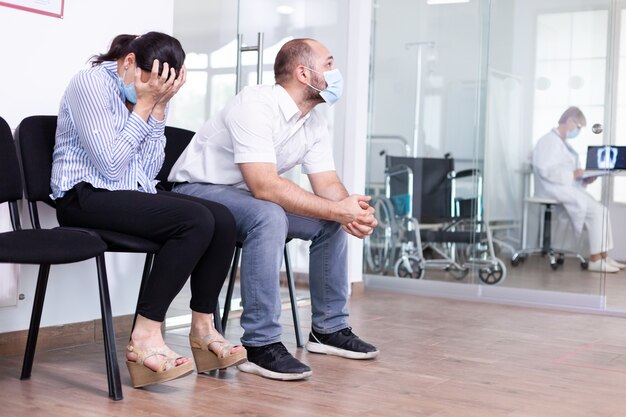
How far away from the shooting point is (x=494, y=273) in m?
4.70

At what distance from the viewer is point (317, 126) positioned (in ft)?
9.79

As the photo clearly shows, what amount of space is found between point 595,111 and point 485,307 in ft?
3.78

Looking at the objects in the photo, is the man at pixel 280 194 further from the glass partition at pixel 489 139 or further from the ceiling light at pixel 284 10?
the glass partition at pixel 489 139

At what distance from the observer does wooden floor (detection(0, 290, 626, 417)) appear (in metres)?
2.21

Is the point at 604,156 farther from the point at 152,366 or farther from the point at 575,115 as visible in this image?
the point at 152,366

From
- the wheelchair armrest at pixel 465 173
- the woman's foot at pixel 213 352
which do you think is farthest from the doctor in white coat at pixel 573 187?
the woman's foot at pixel 213 352

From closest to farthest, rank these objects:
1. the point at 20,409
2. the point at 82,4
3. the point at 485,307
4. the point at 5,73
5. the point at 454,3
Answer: the point at 20,409 → the point at 5,73 → the point at 82,4 → the point at 485,307 → the point at 454,3

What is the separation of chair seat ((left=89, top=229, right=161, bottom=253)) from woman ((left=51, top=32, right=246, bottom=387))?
2 cm

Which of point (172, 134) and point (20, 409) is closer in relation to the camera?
point (20, 409)

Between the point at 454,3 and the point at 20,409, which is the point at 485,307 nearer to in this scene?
the point at 454,3

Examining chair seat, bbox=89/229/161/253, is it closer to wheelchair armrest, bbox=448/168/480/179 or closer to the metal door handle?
the metal door handle

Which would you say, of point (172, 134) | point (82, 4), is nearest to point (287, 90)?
point (172, 134)

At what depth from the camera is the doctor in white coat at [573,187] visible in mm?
4473

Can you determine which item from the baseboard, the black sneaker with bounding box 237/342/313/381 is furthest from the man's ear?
the baseboard
